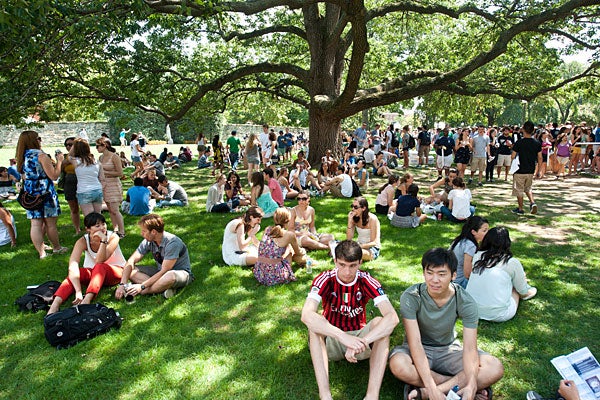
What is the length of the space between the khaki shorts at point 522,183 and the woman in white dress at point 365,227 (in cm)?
441

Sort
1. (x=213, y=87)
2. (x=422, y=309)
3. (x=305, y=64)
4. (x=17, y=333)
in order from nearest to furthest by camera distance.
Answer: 1. (x=422, y=309)
2. (x=17, y=333)
3. (x=213, y=87)
4. (x=305, y=64)

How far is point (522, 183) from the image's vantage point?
347 inches

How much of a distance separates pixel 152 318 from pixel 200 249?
239cm

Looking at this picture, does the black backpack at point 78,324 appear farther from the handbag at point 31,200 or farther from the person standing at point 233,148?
the person standing at point 233,148

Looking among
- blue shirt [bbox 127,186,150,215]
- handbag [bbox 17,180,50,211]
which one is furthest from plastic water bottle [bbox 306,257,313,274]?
blue shirt [bbox 127,186,150,215]

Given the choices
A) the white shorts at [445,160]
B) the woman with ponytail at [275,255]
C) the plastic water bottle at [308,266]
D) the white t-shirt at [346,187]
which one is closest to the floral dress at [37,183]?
the woman with ponytail at [275,255]

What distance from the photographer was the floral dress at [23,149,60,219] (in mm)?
6121

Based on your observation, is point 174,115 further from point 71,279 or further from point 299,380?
point 299,380

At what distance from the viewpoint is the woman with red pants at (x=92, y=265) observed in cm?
471

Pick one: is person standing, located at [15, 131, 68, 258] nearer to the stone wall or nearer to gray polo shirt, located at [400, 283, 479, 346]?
gray polo shirt, located at [400, 283, 479, 346]

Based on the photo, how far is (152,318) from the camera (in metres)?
4.57

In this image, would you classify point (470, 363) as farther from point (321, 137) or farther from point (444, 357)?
point (321, 137)

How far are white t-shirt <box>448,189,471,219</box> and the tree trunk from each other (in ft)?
21.3

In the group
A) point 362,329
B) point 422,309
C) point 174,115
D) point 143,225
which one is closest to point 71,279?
point 143,225
